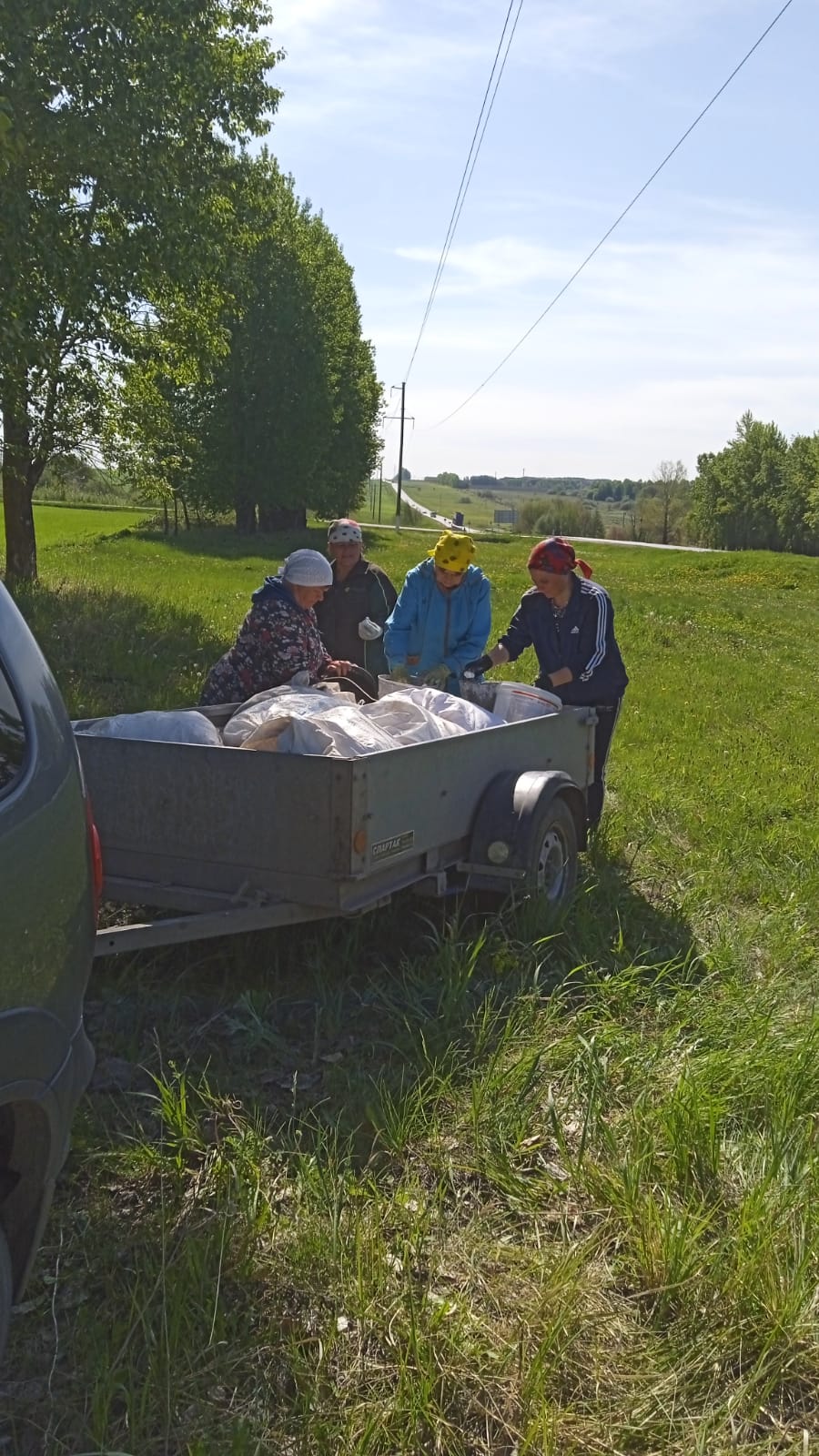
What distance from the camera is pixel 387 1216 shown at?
3.32m

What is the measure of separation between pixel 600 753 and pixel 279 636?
2.09 m

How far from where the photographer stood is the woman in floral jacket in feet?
19.2

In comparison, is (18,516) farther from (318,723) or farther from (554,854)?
(318,723)

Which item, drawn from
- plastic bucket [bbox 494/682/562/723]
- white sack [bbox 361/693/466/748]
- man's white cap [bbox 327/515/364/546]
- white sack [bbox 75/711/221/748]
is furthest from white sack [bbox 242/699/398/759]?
man's white cap [bbox 327/515/364/546]

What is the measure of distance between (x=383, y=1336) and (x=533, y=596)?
190 inches

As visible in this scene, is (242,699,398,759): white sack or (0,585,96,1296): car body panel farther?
(242,699,398,759): white sack

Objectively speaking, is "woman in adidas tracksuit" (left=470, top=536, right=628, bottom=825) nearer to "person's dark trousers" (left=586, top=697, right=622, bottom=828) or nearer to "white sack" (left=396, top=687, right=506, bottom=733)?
"person's dark trousers" (left=586, top=697, right=622, bottom=828)

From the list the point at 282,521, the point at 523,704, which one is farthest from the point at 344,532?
the point at 282,521

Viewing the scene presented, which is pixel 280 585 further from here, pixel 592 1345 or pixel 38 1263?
pixel 592 1345

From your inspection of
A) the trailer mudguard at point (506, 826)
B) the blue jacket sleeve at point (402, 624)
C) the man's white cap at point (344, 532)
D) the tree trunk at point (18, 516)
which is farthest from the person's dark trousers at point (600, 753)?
the tree trunk at point (18, 516)

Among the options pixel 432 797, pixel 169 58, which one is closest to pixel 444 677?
pixel 432 797

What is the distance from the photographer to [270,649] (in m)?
5.89

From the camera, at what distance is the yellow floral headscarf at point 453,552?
686 cm

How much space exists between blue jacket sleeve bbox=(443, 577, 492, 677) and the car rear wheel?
4.89m
